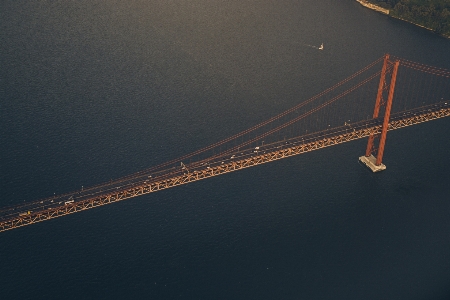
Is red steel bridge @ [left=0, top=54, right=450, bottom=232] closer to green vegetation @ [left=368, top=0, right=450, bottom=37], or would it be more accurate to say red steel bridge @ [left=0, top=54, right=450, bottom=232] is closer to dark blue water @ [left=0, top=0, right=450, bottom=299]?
dark blue water @ [left=0, top=0, right=450, bottom=299]

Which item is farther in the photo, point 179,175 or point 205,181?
point 205,181

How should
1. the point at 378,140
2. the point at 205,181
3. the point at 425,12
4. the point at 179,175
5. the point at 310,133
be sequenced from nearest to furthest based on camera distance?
the point at 179,175 < the point at 205,181 < the point at 378,140 < the point at 310,133 < the point at 425,12

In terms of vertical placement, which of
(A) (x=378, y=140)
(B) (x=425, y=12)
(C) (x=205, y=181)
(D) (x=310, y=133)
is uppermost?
(B) (x=425, y=12)

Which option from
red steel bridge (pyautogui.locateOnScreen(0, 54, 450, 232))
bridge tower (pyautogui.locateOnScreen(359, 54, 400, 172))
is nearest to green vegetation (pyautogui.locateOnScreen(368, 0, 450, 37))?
red steel bridge (pyautogui.locateOnScreen(0, 54, 450, 232))

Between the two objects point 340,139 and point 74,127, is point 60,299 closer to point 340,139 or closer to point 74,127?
point 74,127

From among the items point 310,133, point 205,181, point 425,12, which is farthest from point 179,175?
point 425,12

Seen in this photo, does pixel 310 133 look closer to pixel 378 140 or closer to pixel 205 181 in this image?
pixel 378 140

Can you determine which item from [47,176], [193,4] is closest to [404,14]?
[193,4]
